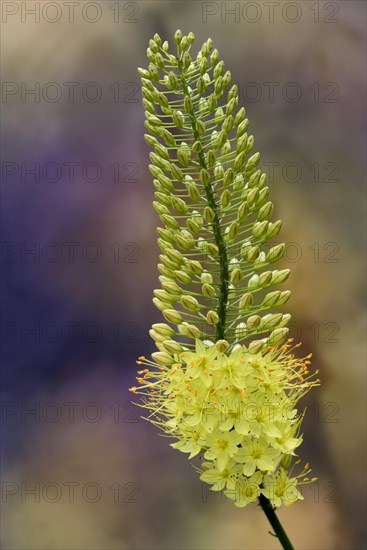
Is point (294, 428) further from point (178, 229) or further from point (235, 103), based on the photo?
point (235, 103)

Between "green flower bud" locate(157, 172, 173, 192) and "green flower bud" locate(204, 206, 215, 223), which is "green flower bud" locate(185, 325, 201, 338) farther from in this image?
"green flower bud" locate(157, 172, 173, 192)

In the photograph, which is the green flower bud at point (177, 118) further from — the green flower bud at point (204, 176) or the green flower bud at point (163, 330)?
the green flower bud at point (163, 330)

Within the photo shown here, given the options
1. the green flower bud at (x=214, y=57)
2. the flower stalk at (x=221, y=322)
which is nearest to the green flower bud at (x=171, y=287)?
the flower stalk at (x=221, y=322)

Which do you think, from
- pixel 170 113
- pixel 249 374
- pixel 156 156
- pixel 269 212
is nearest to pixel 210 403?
pixel 249 374

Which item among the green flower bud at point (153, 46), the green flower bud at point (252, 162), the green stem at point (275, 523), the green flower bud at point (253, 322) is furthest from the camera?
the green flower bud at point (153, 46)

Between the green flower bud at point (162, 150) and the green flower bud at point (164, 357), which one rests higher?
the green flower bud at point (162, 150)

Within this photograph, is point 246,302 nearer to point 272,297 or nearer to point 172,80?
point 272,297
